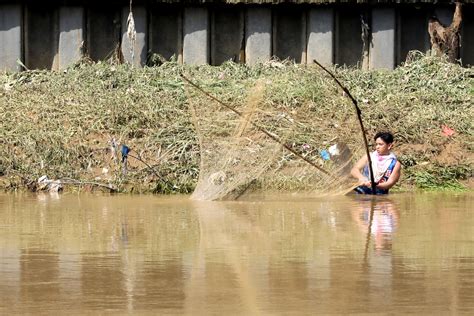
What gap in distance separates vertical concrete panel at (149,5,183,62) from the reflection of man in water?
5.62 metres

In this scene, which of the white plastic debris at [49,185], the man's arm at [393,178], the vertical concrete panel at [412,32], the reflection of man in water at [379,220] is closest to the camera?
the reflection of man in water at [379,220]

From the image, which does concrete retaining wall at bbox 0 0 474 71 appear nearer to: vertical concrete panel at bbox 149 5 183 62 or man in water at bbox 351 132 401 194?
vertical concrete panel at bbox 149 5 183 62

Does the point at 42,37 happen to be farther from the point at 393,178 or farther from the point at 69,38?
the point at 393,178

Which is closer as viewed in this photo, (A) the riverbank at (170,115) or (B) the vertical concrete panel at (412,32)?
(A) the riverbank at (170,115)

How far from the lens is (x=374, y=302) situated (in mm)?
7809

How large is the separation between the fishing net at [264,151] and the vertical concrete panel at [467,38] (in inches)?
154

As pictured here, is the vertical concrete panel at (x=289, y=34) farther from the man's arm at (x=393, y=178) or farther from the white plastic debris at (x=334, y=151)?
the man's arm at (x=393, y=178)

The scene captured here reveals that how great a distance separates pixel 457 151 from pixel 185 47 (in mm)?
4571

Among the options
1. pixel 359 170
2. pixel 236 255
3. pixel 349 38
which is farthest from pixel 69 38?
pixel 236 255

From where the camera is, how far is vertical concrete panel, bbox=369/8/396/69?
18312mm

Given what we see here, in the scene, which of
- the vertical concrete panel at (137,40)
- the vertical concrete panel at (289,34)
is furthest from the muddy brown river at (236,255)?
the vertical concrete panel at (289,34)

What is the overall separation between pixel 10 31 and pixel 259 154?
18.6 ft

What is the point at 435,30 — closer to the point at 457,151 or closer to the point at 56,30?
the point at 457,151

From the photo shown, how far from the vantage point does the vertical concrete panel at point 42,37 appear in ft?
59.5
